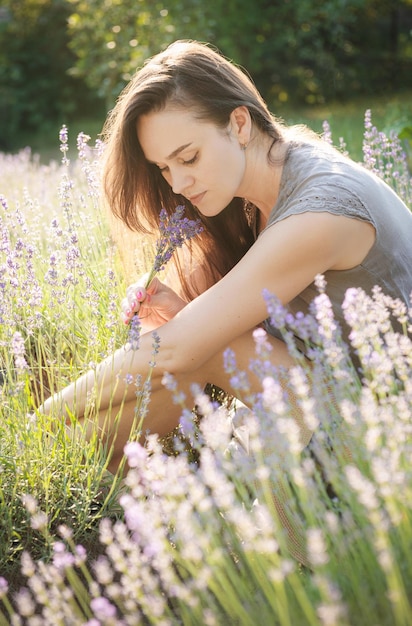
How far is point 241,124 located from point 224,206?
262 mm

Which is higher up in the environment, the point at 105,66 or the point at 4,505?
the point at 105,66

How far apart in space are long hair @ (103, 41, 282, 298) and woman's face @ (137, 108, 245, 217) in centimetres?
3

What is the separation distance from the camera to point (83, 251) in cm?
335

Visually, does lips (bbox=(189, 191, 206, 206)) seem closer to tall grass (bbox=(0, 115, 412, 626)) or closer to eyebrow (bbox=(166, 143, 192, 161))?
eyebrow (bbox=(166, 143, 192, 161))

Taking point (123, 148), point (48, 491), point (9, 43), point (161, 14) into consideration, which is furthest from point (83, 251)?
point (9, 43)

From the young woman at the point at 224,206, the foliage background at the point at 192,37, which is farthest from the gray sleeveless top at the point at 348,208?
the foliage background at the point at 192,37

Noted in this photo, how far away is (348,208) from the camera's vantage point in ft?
7.97

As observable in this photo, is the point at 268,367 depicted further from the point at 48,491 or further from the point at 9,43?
the point at 9,43

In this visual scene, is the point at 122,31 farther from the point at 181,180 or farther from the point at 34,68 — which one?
the point at 181,180

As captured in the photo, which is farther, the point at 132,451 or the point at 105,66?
the point at 105,66

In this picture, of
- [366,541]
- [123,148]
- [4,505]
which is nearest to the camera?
[366,541]

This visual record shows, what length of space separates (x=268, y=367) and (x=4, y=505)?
933mm

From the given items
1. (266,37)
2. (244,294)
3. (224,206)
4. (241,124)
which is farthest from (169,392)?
(266,37)

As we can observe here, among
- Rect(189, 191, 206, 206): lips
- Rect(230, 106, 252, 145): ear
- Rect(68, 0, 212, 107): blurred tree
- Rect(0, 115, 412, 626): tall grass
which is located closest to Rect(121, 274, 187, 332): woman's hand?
Rect(0, 115, 412, 626): tall grass
